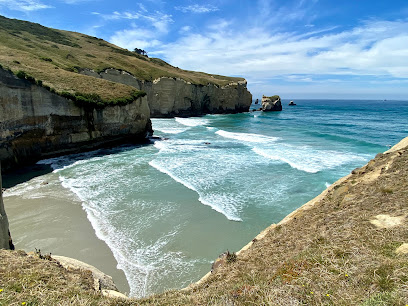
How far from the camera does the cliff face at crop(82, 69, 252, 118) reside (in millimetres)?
53594

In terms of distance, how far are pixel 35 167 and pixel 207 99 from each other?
2311 inches

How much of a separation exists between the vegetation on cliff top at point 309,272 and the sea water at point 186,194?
3786 mm

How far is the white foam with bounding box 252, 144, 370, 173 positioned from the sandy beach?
15.9m

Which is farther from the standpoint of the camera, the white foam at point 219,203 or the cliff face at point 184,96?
the cliff face at point 184,96

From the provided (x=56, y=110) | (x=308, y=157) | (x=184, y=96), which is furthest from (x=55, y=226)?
(x=184, y=96)

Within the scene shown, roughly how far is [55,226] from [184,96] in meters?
56.7

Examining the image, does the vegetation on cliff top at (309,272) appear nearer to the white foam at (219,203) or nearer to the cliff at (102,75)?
the white foam at (219,203)

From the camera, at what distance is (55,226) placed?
11523mm

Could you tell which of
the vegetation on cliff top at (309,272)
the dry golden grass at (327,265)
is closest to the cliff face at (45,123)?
the vegetation on cliff top at (309,272)

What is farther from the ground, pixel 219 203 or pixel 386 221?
pixel 386 221

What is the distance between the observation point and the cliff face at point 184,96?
5359 centimetres

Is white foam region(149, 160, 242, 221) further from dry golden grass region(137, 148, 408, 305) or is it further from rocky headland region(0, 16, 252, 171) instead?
rocky headland region(0, 16, 252, 171)

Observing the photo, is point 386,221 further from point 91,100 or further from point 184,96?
point 184,96

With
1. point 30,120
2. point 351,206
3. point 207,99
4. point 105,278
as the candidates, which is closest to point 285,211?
point 351,206
